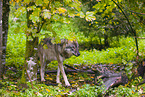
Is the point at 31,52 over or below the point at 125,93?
over

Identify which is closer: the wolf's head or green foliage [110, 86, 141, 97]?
green foliage [110, 86, 141, 97]

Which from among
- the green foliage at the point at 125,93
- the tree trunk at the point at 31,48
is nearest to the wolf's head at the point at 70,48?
the tree trunk at the point at 31,48

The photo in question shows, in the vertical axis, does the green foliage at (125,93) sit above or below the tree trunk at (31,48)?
below

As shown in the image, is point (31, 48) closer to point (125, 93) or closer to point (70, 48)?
point (70, 48)

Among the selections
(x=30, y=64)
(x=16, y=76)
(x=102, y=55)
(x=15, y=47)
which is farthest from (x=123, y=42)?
(x=30, y=64)

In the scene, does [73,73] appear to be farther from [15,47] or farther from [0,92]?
[15,47]

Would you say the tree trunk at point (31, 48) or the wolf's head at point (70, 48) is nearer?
the tree trunk at point (31, 48)

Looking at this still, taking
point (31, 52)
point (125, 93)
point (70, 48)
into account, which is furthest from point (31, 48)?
point (125, 93)

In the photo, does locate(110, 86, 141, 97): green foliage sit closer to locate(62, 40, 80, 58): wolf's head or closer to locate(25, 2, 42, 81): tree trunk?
locate(62, 40, 80, 58): wolf's head

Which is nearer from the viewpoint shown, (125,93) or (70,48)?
(125,93)

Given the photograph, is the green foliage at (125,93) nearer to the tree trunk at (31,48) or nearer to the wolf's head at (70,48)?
the wolf's head at (70,48)

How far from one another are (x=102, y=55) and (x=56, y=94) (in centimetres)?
959

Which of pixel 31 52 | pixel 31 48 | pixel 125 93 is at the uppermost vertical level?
pixel 31 48

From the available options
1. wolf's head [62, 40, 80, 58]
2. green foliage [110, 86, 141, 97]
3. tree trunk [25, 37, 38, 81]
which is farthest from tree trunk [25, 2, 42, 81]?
green foliage [110, 86, 141, 97]
